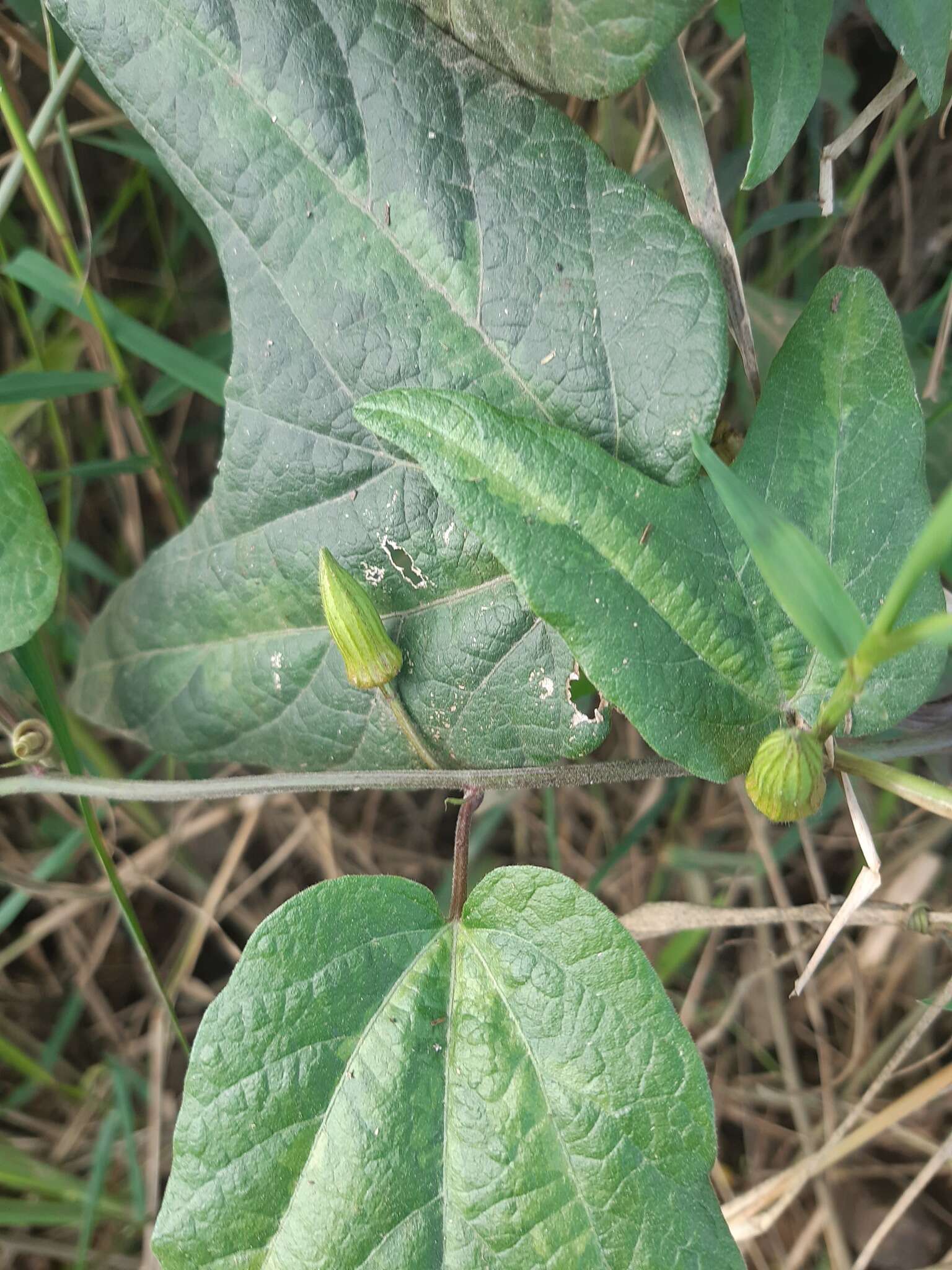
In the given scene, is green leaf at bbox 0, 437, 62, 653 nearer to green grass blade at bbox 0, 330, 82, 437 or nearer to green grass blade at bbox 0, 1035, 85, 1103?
green grass blade at bbox 0, 330, 82, 437

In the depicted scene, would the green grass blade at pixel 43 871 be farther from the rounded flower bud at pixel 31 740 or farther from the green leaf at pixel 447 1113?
the green leaf at pixel 447 1113

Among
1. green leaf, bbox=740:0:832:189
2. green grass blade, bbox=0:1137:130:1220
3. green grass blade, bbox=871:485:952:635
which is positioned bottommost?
green grass blade, bbox=0:1137:130:1220

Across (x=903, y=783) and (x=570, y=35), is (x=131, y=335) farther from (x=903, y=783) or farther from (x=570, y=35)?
(x=903, y=783)

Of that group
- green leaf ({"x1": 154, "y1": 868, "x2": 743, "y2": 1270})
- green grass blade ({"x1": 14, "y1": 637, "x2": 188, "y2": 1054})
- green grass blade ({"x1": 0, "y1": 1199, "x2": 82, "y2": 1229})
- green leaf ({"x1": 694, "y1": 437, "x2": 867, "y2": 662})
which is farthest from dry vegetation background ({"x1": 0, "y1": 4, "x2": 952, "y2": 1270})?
green leaf ({"x1": 694, "y1": 437, "x2": 867, "y2": 662})


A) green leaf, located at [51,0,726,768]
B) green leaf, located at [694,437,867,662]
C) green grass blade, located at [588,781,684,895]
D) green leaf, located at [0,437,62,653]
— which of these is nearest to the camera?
green leaf, located at [694,437,867,662]

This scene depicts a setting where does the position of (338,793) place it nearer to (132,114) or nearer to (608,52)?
(132,114)

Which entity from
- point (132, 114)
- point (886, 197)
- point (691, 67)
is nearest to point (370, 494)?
point (132, 114)
